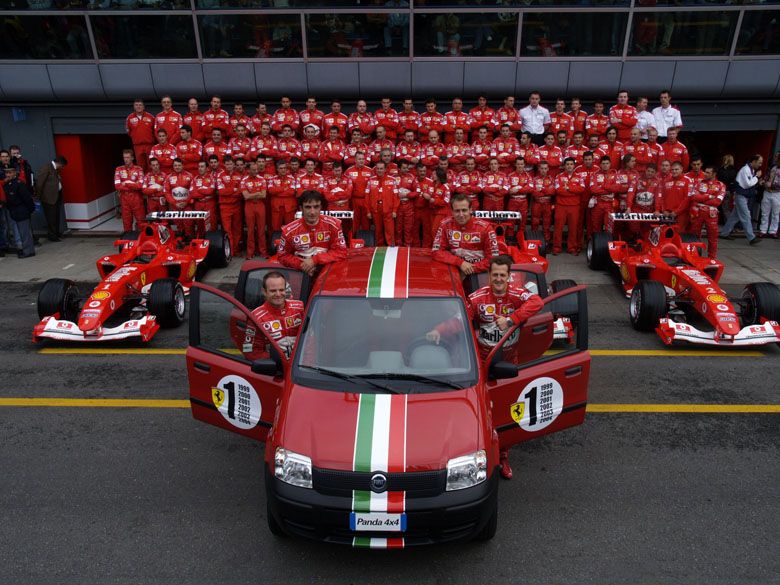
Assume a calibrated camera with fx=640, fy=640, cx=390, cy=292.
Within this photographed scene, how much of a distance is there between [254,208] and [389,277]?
7.42m

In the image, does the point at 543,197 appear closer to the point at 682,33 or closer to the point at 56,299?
the point at 682,33

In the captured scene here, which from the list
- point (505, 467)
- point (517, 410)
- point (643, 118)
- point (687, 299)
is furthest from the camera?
point (643, 118)

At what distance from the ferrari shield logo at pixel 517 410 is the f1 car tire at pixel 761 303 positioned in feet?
15.7

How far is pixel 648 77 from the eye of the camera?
13852 millimetres

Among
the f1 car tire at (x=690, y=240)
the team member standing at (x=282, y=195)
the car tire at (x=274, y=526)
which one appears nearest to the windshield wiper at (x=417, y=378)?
the car tire at (x=274, y=526)

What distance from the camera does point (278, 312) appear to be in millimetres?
5750

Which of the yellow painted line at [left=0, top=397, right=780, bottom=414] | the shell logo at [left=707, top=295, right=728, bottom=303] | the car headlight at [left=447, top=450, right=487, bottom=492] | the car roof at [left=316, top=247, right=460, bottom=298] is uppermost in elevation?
the car roof at [left=316, top=247, right=460, bottom=298]

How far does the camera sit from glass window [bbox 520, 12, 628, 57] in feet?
44.9

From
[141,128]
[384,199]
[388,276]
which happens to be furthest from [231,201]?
[388,276]

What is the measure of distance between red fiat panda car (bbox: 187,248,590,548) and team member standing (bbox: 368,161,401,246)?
5904 mm

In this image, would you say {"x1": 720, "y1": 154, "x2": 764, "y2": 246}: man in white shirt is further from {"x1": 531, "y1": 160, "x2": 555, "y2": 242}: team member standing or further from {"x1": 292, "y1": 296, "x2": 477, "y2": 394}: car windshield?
{"x1": 292, "y1": 296, "x2": 477, "y2": 394}: car windshield

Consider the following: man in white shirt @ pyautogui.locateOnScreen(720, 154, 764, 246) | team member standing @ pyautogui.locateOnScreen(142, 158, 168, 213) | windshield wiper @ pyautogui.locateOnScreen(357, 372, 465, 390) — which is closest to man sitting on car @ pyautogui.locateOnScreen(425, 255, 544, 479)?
windshield wiper @ pyautogui.locateOnScreen(357, 372, 465, 390)

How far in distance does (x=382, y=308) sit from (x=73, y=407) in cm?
382

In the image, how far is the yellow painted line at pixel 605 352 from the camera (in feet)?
25.6
